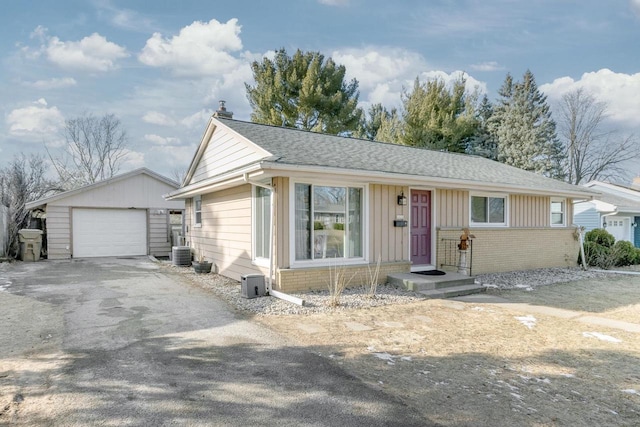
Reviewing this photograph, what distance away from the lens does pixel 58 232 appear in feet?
47.4

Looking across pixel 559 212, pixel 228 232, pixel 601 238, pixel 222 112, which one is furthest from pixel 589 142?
pixel 228 232

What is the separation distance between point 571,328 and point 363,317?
3.16 meters

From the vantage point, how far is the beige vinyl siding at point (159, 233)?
16.1 meters

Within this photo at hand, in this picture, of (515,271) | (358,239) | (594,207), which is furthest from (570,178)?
(358,239)

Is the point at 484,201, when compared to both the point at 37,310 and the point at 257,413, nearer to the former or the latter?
the point at 257,413

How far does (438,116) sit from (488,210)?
16.4 meters

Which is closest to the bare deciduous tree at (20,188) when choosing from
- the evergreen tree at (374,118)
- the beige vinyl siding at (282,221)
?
the beige vinyl siding at (282,221)

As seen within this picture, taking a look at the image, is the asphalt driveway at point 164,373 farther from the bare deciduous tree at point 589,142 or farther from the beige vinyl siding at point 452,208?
the bare deciduous tree at point 589,142

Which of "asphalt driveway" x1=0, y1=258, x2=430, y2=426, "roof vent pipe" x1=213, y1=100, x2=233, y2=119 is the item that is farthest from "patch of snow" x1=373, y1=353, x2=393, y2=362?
"roof vent pipe" x1=213, y1=100, x2=233, y2=119

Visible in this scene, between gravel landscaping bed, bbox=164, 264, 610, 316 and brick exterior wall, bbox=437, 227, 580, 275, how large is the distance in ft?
1.09

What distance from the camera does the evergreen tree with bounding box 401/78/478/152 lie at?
25.5 meters

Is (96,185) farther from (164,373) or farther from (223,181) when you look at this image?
(164,373)

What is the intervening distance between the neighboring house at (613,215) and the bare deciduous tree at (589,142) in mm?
10707

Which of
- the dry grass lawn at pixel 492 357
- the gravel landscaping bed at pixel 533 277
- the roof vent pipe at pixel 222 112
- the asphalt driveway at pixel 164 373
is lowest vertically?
the gravel landscaping bed at pixel 533 277
